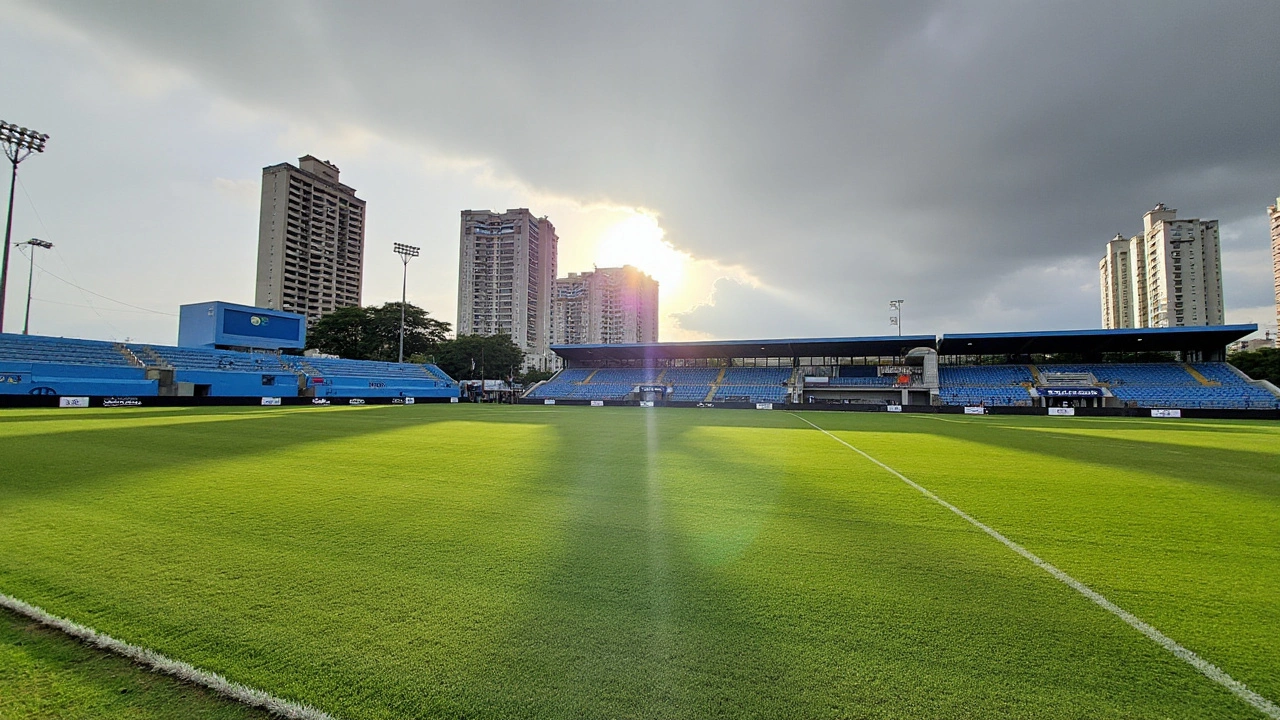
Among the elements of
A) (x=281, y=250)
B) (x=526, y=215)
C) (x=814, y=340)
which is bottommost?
(x=814, y=340)

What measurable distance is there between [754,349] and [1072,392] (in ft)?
77.1

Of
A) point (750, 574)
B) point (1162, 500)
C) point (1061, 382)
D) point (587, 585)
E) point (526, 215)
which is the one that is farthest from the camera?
Result: point (526, 215)

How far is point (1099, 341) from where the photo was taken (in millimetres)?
37438

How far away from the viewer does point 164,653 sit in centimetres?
244

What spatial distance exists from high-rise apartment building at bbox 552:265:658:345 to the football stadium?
121231mm

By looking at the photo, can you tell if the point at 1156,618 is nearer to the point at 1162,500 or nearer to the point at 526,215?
the point at 1162,500

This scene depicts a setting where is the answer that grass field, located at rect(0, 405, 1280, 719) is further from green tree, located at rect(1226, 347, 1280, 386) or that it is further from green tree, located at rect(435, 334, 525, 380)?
green tree, located at rect(1226, 347, 1280, 386)

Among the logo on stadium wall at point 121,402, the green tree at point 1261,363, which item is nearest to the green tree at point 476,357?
the logo on stadium wall at point 121,402

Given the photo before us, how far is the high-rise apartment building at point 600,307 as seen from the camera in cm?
13075

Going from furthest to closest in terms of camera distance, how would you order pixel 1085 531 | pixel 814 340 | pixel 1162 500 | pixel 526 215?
1. pixel 526 215
2. pixel 814 340
3. pixel 1162 500
4. pixel 1085 531

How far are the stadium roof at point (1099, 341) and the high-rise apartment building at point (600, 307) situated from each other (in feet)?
322

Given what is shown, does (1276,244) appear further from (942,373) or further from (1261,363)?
(942,373)

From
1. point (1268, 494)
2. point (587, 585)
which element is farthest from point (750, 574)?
point (1268, 494)

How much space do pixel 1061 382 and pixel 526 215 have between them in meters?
91.4
